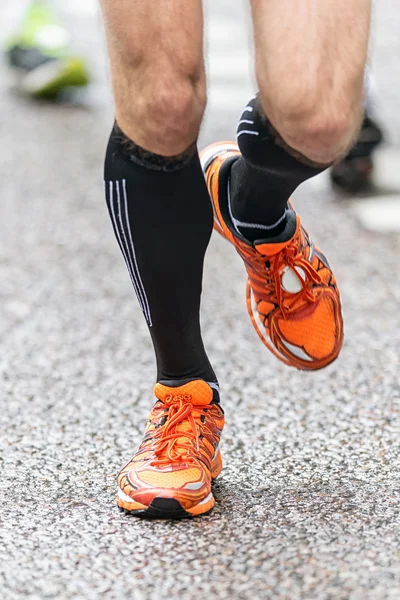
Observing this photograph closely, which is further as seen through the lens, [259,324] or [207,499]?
[259,324]

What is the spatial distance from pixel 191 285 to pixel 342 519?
0.47 meters

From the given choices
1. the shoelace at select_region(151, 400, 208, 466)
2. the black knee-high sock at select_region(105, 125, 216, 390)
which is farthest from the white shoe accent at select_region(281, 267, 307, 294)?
the shoelace at select_region(151, 400, 208, 466)

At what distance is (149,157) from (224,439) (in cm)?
73

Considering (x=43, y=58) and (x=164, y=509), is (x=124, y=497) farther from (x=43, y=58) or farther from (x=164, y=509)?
(x=43, y=58)

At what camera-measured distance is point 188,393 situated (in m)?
1.94

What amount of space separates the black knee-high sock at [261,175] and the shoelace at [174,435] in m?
0.34

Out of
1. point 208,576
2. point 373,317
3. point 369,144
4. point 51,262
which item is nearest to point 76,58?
point 369,144

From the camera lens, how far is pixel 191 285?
1.90 m

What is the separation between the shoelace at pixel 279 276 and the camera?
2020 millimetres

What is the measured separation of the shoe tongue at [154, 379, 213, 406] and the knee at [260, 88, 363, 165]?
47 cm

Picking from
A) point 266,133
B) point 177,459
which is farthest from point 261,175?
point 177,459

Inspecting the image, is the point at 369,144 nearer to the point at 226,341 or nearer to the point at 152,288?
the point at 226,341

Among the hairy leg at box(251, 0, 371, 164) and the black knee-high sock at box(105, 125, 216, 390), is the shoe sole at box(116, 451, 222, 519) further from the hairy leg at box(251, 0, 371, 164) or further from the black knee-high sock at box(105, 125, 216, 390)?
the hairy leg at box(251, 0, 371, 164)

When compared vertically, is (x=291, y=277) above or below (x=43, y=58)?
above
